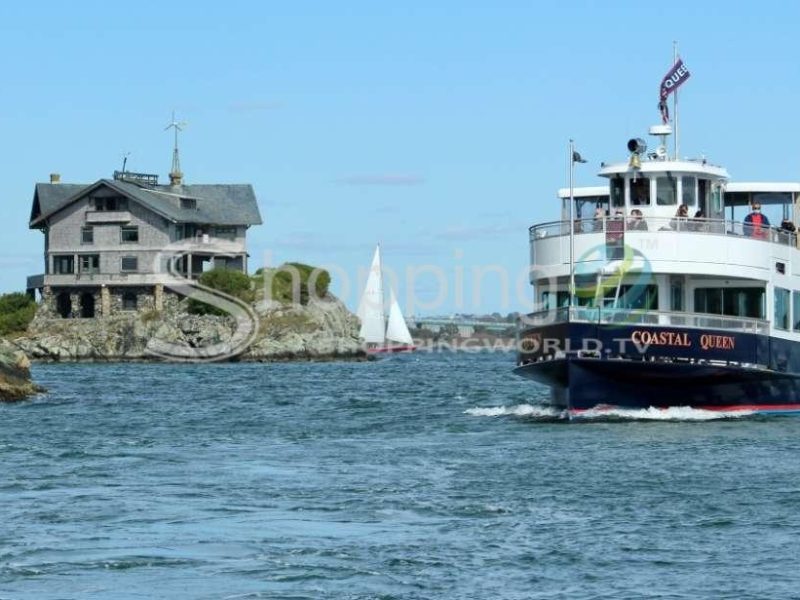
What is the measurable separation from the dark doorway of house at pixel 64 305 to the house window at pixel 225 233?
10737 millimetres

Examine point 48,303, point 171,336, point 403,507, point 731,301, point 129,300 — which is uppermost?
point 129,300

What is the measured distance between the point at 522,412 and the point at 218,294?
63.2m

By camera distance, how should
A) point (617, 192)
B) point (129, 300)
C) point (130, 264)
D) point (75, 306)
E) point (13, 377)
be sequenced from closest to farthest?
point (617, 192) < point (13, 377) < point (129, 300) < point (130, 264) < point (75, 306)

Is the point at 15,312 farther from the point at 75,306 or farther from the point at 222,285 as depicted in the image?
the point at 222,285

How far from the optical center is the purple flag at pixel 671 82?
39594 millimetres

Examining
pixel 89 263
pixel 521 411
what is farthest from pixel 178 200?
pixel 521 411

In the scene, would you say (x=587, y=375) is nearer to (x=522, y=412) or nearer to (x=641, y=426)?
(x=641, y=426)

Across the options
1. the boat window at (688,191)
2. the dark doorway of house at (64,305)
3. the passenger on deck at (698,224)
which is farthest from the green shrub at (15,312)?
the passenger on deck at (698,224)

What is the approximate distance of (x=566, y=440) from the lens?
1196 inches

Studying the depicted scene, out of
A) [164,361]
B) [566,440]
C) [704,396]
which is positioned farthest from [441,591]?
[164,361]

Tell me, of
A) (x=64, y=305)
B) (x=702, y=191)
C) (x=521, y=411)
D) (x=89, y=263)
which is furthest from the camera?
(x=64, y=305)

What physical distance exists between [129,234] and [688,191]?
2732 inches

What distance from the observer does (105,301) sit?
100875mm

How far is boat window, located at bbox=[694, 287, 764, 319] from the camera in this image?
35.5 meters
